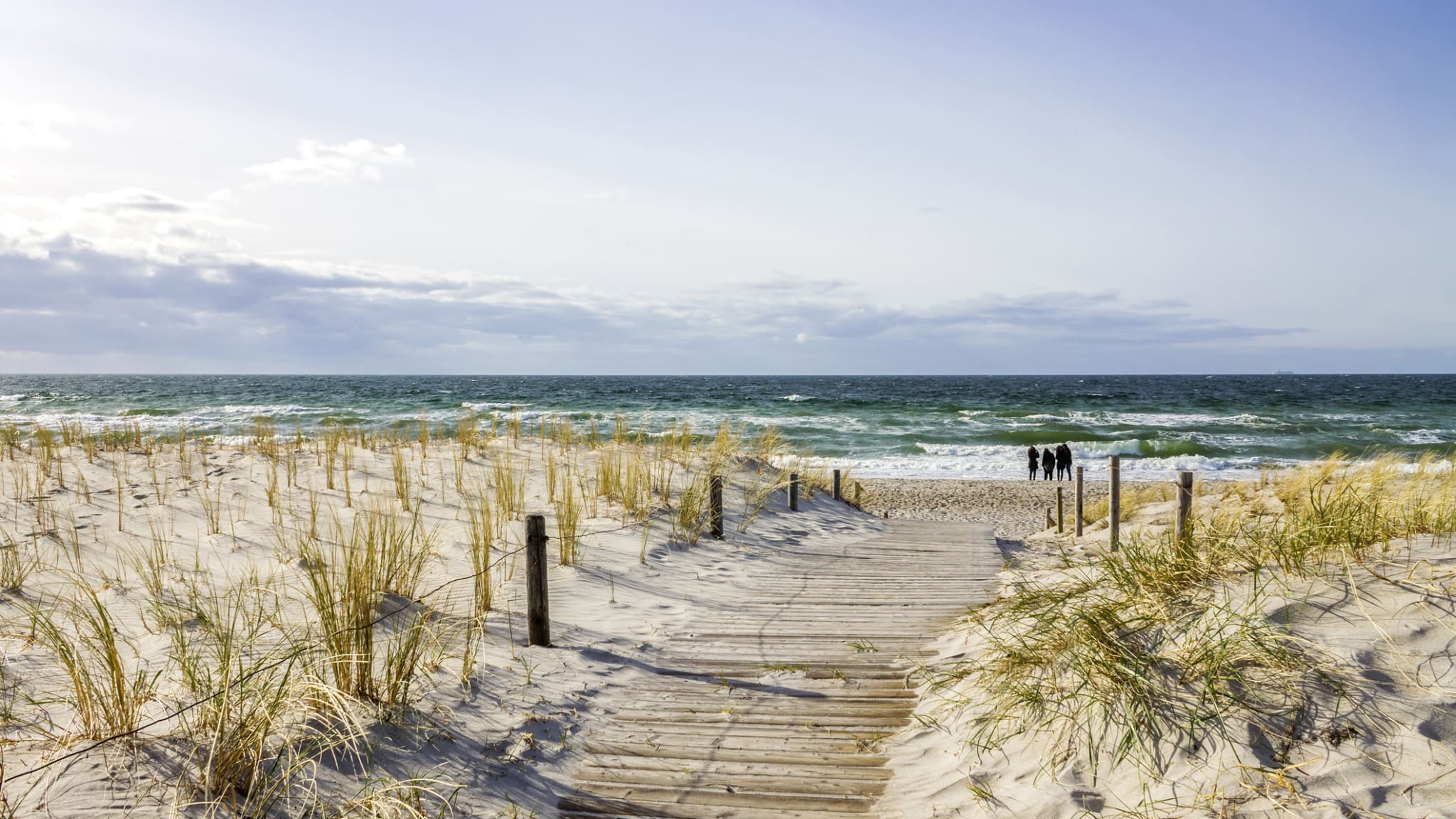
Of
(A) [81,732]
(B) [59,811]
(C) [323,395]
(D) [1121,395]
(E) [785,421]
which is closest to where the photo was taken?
(B) [59,811]

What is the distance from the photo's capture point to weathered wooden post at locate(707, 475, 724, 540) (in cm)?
864

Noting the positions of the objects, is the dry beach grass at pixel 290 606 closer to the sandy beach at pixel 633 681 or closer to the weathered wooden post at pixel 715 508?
the sandy beach at pixel 633 681

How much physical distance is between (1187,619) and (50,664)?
605 centimetres

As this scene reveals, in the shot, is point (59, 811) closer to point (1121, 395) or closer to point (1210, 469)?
point (1210, 469)

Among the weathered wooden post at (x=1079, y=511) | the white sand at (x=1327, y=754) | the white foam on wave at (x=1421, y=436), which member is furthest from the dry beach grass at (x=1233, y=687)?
the white foam on wave at (x=1421, y=436)

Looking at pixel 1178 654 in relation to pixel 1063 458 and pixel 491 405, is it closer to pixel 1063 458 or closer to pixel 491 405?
pixel 1063 458

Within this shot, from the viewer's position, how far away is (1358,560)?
4027mm

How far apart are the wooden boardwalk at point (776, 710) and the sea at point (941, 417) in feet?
19.2

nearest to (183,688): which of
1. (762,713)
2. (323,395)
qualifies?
(762,713)

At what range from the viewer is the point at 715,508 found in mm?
8703

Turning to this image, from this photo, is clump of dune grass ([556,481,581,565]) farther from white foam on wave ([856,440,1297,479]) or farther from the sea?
white foam on wave ([856,440,1297,479])

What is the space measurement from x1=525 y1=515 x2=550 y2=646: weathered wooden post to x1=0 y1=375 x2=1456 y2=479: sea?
6441 mm

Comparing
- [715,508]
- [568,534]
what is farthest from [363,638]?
[715,508]

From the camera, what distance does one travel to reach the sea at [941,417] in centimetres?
2566
